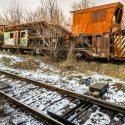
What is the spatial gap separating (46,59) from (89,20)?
441cm

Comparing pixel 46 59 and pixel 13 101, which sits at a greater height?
pixel 46 59

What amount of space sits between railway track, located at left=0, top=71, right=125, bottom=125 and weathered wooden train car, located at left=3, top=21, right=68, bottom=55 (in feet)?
23.4

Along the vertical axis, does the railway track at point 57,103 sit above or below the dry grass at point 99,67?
below

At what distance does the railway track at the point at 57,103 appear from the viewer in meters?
4.71

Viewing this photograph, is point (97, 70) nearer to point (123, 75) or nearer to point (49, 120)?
point (123, 75)

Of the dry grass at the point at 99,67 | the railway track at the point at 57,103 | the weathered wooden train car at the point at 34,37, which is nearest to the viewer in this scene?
the railway track at the point at 57,103

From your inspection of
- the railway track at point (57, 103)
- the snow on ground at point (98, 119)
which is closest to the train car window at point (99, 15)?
the railway track at point (57, 103)

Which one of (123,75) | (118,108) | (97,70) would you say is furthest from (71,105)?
(97,70)

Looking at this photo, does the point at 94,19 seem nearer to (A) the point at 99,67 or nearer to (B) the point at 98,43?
(B) the point at 98,43

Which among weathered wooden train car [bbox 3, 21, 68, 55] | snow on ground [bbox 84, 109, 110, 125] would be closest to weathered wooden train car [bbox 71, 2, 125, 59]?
weathered wooden train car [bbox 3, 21, 68, 55]

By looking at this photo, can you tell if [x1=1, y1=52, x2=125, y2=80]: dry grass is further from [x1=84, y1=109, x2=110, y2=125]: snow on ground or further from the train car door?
[x1=84, y1=109, x2=110, y2=125]: snow on ground

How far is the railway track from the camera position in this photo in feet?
15.4

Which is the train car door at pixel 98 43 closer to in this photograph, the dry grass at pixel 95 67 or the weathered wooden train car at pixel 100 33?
the weathered wooden train car at pixel 100 33

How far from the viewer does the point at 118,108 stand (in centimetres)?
504
